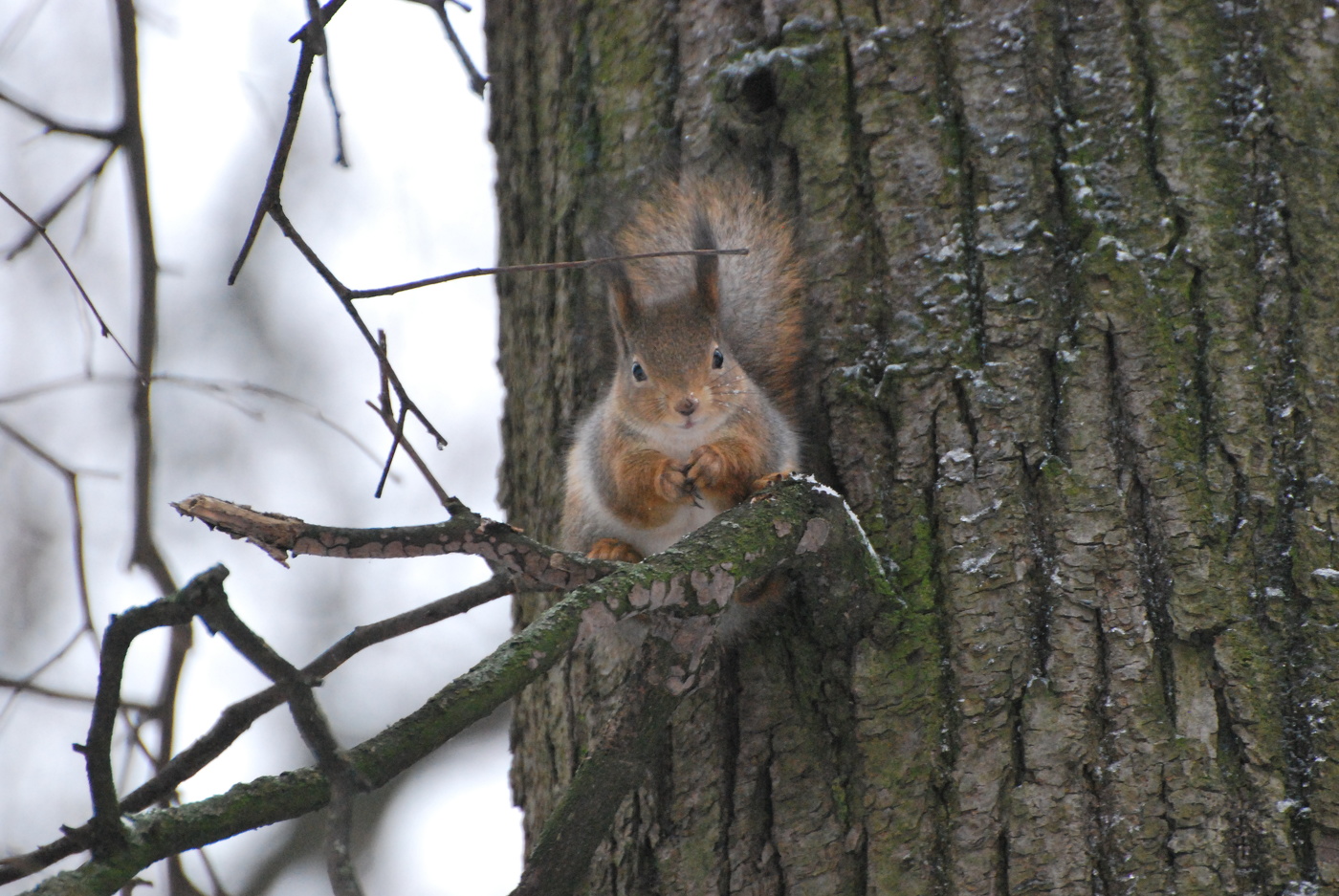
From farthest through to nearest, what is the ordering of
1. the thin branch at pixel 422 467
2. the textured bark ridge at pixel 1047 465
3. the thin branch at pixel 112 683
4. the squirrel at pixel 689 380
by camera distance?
the squirrel at pixel 689 380 → the textured bark ridge at pixel 1047 465 → the thin branch at pixel 422 467 → the thin branch at pixel 112 683

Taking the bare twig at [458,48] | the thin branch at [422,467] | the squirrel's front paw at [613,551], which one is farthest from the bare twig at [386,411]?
the squirrel's front paw at [613,551]

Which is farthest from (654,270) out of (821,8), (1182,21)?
(1182,21)

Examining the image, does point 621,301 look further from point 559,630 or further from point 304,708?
point 304,708

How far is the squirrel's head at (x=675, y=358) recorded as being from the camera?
1.57m

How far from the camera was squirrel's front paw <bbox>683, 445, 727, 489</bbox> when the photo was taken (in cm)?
147

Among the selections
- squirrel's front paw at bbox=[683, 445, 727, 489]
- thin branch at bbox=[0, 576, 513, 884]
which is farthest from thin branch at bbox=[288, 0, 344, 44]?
squirrel's front paw at bbox=[683, 445, 727, 489]

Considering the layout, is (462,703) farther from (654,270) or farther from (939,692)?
(654,270)

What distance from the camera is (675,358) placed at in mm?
1601

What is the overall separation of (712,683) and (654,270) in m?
0.70

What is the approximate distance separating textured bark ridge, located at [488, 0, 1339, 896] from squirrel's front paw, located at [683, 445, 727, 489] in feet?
0.59

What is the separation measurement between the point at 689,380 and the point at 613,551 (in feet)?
0.85

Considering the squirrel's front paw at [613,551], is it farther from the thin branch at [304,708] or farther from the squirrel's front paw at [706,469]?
the thin branch at [304,708]

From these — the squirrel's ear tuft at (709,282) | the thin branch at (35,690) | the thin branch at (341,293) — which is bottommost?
the thin branch at (35,690)

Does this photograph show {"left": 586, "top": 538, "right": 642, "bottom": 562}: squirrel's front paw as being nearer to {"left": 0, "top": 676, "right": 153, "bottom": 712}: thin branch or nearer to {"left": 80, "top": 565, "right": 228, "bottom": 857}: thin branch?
{"left": 0, "top": 676, "right": 153, "bottom": 712}: thin branch
